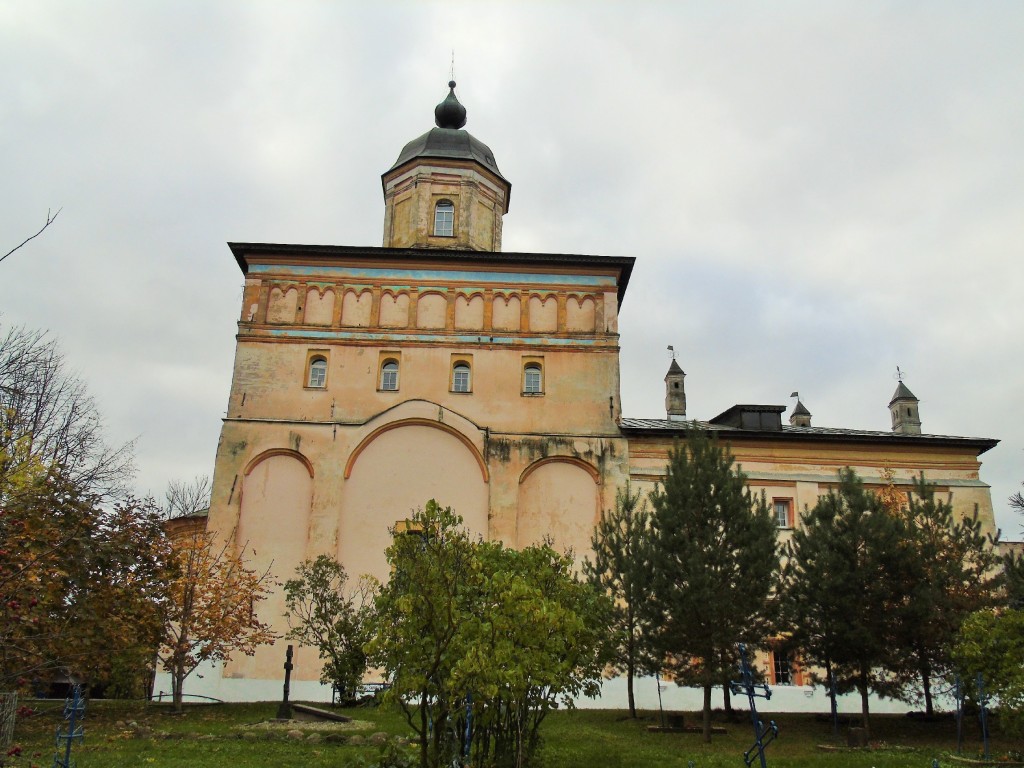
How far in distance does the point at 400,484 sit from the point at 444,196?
9.74 m

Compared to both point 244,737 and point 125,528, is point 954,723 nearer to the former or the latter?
point 244,737

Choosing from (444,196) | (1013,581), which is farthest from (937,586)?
(444,196)

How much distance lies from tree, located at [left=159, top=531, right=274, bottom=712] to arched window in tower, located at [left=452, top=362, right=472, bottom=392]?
7421mm

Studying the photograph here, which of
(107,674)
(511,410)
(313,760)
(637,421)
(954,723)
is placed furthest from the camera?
(637,421)

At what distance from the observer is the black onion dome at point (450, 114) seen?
2861 centimetres

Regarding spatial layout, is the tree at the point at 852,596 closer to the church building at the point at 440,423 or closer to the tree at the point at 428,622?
the church building at the point at 440,423

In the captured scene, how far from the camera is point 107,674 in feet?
50.6

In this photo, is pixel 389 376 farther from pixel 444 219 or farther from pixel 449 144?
pixel 449 144

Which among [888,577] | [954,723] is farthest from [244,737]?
[954,723]

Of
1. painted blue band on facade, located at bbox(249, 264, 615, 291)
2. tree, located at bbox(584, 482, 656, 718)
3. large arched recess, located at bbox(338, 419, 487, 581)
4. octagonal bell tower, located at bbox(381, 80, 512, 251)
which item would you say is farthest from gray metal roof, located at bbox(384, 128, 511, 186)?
tree, located at bbox(584, 482, 656, 718)

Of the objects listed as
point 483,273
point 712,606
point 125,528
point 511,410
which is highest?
point 483,273

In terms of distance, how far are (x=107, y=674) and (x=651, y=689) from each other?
40.8ft

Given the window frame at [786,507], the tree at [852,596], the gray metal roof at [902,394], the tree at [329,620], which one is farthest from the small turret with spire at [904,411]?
the tree at [329,620]

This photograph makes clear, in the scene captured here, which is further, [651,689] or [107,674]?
[651,689]
